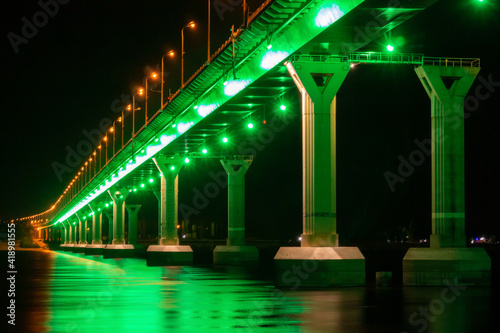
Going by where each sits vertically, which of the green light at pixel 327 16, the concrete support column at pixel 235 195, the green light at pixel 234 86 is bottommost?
the concrete support column at pixel 235 195

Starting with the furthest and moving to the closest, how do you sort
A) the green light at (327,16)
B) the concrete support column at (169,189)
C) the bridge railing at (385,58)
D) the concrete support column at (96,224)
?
the concrete support column at (96,224), the concrete support column at (169,189), the bridge railing at (385,58), the green light at (327,16)

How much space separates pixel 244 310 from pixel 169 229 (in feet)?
165

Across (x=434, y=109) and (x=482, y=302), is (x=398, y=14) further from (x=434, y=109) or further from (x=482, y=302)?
(x=482, y=302)

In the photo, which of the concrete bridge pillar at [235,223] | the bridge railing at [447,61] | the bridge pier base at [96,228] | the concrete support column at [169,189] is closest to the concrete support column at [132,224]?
the bridge pier base at [96,228]

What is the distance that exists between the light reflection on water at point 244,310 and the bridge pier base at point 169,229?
34.6 m

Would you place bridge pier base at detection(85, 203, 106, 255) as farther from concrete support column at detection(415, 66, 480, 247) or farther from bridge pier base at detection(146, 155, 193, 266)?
concrete support column at detection(415, 66, 480, 247)

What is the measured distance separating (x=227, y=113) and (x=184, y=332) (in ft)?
117

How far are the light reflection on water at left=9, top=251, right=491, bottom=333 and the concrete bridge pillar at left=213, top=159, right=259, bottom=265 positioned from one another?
38.3 m

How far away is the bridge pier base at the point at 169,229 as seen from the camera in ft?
227

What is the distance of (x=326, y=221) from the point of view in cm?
3519

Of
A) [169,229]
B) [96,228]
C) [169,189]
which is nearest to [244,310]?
[169,229]

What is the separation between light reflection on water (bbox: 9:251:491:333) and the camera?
19.1 metres

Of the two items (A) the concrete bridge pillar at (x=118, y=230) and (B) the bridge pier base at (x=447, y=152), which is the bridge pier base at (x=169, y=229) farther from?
(B) the bridge pier base at (x=447, y=152)

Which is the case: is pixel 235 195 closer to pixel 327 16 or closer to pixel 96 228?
pixel 327 16
